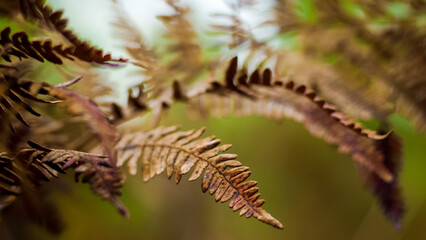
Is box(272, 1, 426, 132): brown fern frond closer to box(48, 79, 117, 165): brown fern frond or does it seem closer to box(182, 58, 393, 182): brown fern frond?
box(182, 58, 393, 182): brown fern frond

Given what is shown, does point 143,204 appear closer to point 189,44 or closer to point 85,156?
point 189,44

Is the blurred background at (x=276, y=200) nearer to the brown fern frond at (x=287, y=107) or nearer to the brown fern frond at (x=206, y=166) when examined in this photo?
the brown fern frond at (x=287, y=107)

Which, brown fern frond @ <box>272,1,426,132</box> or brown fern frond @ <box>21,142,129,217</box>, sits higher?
brown fern frond @ <box>272,1,426,132</box>

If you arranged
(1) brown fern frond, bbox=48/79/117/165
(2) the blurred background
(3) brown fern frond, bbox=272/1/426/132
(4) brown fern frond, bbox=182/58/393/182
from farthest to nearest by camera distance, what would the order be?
(2) the blurred background, (3) brown fern frond, bbox=272/1/426/132, (4) brown fern frond, bbox=182/58/393/182, (1) brown fern frond, bbox=48/79/117/165

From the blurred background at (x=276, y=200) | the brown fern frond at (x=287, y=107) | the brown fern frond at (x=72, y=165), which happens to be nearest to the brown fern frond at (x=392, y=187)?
the brown fern frond at (x=287, y=107)

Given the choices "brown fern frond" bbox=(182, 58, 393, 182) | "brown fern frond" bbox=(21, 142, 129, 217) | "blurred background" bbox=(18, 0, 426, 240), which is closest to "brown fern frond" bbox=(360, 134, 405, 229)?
"brown fern frond" bbox=(182, 58, 393, 182)
